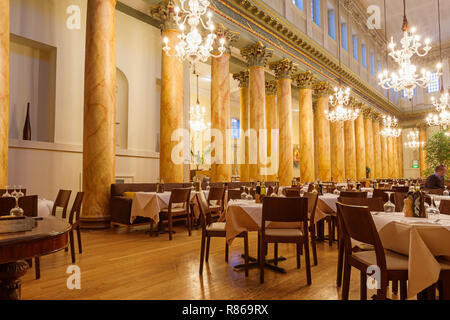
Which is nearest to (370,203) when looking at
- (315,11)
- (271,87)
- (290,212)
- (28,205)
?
(290,212)

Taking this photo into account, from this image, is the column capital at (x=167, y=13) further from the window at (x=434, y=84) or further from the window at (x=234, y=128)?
the window at (x=434, y=84)

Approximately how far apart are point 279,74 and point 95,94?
7.72 m

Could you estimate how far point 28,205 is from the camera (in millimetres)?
2891

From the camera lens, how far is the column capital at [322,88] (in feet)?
46.5

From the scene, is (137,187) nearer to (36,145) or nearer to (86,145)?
(86,145)

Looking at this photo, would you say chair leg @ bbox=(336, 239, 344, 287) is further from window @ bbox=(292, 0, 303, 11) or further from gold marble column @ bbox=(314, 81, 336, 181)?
window @ bbox=(292, 0, 303, 11)

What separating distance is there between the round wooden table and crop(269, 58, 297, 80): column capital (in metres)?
10.9

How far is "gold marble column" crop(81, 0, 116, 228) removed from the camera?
5910mm

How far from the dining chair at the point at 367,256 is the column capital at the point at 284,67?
32.8 feet

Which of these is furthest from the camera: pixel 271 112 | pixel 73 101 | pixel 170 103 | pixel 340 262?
pixel 271 112

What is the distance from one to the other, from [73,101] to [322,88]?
10894 millimetres

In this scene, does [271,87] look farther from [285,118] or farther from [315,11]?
[315,11]

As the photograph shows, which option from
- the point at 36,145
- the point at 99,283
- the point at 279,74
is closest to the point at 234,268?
the point at 99,283

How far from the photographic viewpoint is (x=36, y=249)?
4.79 feet
